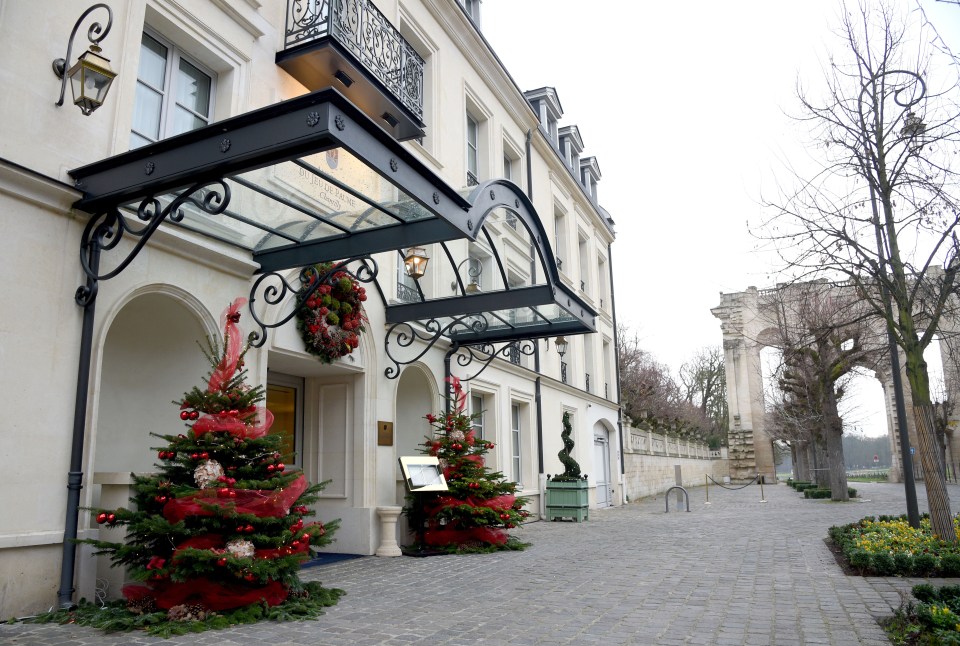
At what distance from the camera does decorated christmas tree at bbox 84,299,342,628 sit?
5.13 meters

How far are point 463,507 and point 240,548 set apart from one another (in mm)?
4775

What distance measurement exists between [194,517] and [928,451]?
813cm

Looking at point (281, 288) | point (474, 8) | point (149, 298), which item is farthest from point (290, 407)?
point (474, 8)

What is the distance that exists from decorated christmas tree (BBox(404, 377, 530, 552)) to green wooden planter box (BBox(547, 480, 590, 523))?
5.24 meters

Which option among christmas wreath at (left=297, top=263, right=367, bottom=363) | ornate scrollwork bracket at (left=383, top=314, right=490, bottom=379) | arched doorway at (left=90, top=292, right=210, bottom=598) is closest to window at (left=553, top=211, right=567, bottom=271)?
ornate scrollwork bracket at (left=383, top=314, right=490, bottom=379)

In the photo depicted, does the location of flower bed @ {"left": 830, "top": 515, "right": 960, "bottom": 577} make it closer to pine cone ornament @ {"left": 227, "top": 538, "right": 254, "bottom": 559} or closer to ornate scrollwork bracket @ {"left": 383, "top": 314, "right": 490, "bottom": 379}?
ornate scrollwork bracket @ {"left": 383, "top": 314, "right": 490, "bottom": 379}

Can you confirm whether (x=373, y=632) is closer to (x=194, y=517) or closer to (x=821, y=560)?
(x=194, y=517)

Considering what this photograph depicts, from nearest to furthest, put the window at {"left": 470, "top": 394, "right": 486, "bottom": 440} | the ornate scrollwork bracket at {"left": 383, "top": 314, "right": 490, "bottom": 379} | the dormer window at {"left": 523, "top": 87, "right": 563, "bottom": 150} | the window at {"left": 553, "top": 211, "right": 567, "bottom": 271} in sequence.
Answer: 1. the ornate scrollwork bracket at {"left": 383, "top": 314, "right": 490, "bottom": 379}
2. the window at {"left": 470, "top": 394, "right": 486, "bottom": 440}
3. the window at {"left": 553, "top": 211, "right": 567, "bottom": 271}
4. the dormer window at {"left": 523, "top": 87, "right": 563, "bottom": 150}

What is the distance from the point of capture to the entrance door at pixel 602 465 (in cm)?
2111

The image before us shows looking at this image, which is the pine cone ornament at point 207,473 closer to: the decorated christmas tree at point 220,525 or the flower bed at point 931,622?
the decorated christmas tree at point 220,525

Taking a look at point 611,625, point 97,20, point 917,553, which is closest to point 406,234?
point 97,20

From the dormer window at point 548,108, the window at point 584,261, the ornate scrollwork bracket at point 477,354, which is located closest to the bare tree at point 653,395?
the window at point 584,261

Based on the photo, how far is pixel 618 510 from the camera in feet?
63.2

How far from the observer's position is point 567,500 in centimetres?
1547
